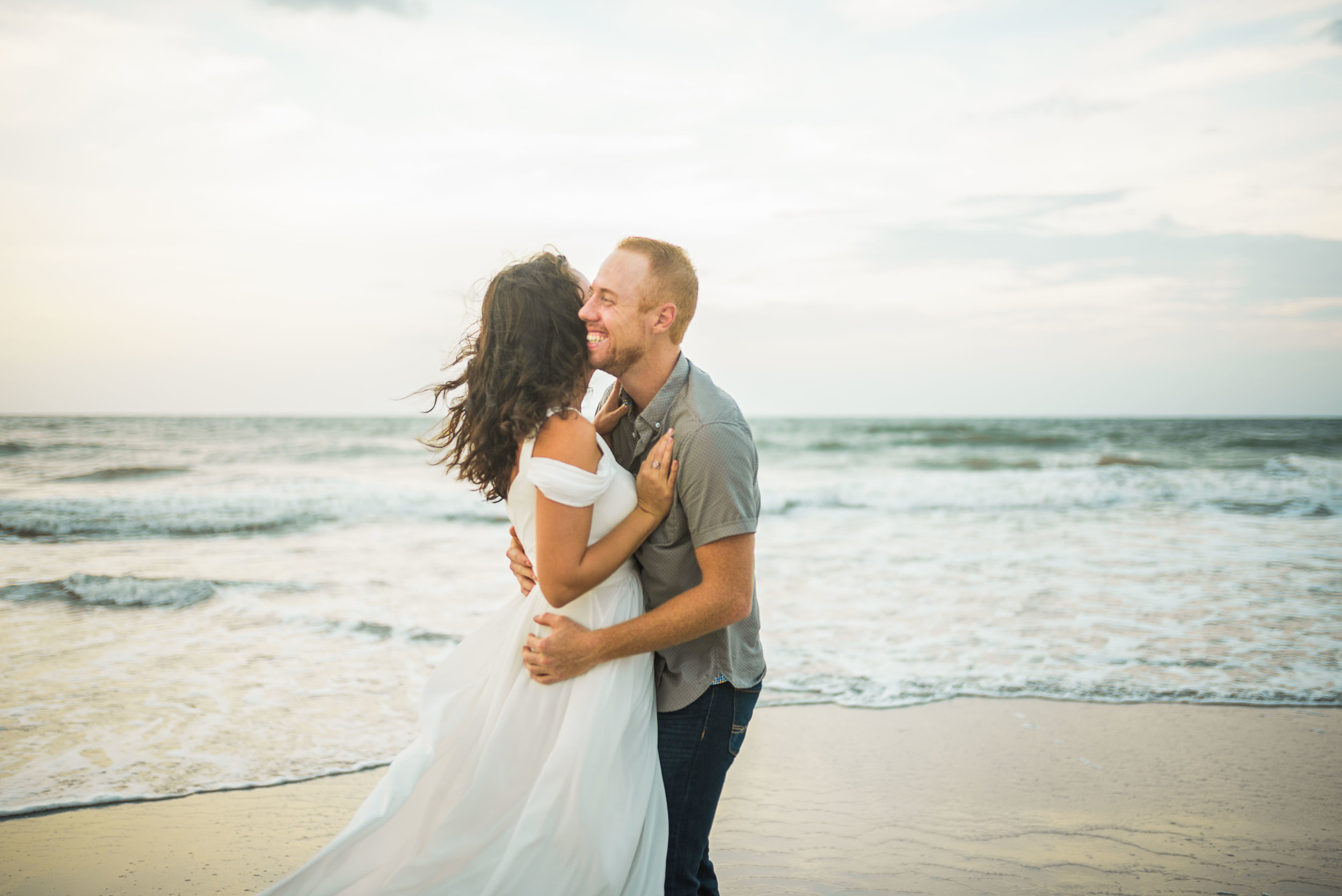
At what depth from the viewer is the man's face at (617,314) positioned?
85.7 inches

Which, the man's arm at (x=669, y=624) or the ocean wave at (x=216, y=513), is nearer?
the man's arm at (x=669, y=624)

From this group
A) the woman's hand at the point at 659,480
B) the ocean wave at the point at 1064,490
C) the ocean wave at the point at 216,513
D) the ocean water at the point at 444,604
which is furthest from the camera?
the ocean wave at the point at 1064,490

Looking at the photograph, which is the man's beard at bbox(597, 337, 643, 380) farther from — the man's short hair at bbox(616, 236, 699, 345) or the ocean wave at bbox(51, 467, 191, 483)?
the ocean wave at bbox(51, 467, 191, 483)

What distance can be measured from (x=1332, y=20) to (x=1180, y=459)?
1811 cm

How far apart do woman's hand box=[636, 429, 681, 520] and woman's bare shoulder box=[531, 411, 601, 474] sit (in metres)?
0.14

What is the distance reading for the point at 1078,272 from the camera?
2081 centimetres

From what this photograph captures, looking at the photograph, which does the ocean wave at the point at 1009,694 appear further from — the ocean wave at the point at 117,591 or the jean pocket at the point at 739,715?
the ocean wave at the point at 117,591

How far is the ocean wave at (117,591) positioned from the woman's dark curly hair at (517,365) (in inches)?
280

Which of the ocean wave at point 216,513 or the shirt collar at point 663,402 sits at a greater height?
the shirt collar at point 663,402

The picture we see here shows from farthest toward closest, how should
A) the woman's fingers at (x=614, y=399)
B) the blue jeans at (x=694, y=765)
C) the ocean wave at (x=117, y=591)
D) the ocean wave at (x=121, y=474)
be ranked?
the ocean wave at (x=121, y=474)
the ocean wave at (x=117, y=591)
the woman's fingers at (x=614, y=399)
the blue jeans at (x=694, y=765)

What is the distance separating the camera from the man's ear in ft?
7.30

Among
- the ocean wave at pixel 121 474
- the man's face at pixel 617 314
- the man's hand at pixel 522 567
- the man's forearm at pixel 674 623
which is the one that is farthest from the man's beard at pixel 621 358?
the ocean wave at pixel 121 474

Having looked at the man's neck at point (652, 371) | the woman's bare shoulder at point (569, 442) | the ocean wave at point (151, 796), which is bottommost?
the ocean wave at point (151, 796)

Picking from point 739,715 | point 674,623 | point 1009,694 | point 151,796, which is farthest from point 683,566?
point 1009,694
